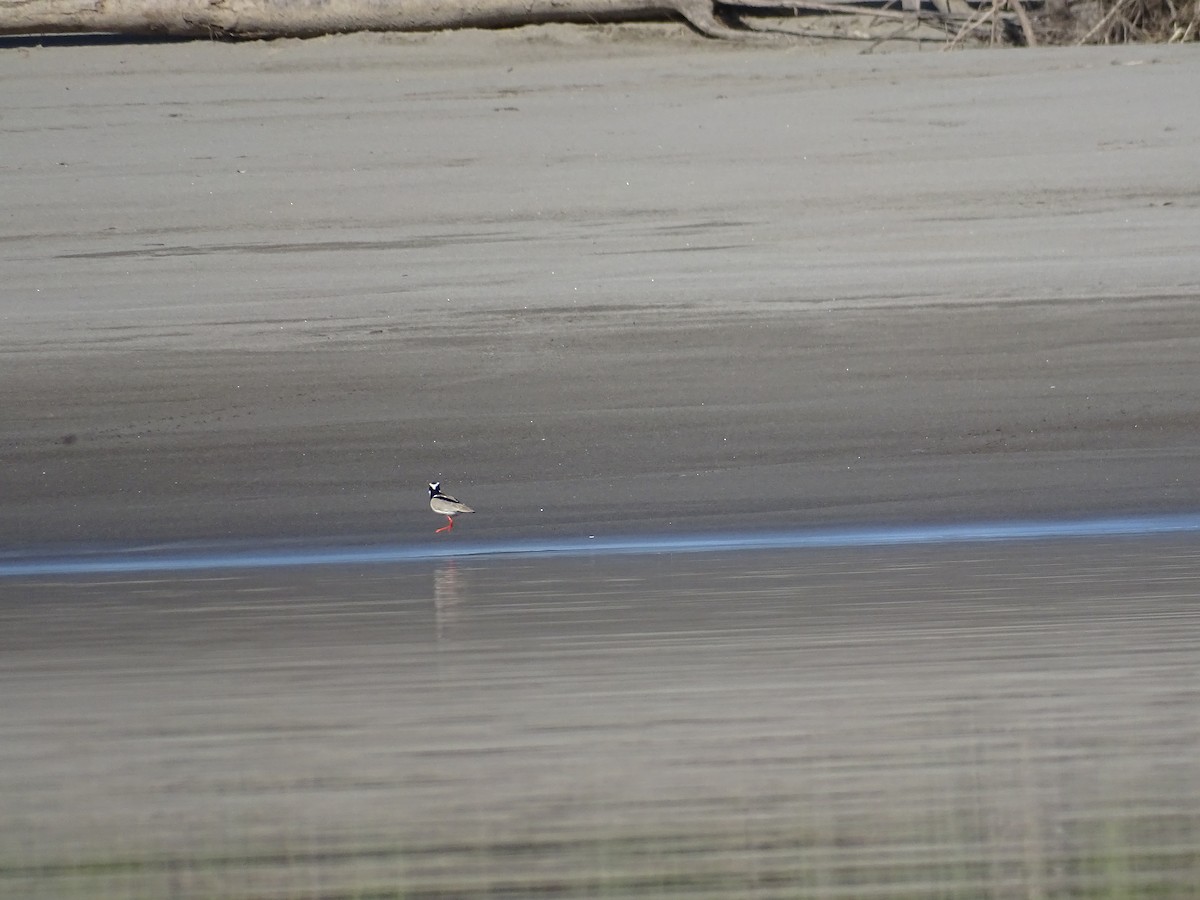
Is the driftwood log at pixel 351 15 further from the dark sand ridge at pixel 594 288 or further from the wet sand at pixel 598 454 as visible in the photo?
the dark sand ridge at pixel 594 288

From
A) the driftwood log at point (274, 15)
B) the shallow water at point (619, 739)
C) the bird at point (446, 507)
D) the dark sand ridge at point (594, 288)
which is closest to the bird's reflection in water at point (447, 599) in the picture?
the shallow water at point (619, 739)

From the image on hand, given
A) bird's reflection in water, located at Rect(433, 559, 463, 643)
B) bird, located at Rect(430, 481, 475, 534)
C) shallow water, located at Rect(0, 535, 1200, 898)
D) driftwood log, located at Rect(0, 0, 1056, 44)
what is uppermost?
driftwood log, located at Rect(0, 0, 1056, 44)

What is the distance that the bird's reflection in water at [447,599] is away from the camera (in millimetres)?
5695

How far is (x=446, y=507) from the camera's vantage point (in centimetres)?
809

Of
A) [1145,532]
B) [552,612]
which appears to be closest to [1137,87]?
[1145,532]

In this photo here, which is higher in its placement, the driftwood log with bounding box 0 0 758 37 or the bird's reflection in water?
the driftwood log with bounding box 0 0 758 37

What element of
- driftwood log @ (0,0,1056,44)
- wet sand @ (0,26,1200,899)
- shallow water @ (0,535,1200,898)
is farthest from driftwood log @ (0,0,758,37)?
shallow water @ (0,535,1200,898)

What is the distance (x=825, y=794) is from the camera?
11.2 feet

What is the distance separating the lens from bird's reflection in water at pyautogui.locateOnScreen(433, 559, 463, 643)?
224 inches

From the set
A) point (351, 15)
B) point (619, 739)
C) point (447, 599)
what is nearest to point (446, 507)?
point (447, 599)

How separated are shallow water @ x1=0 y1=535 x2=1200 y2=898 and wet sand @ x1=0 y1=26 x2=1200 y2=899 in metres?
0.02

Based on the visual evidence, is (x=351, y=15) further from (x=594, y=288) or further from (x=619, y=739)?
(x=619, y=739)

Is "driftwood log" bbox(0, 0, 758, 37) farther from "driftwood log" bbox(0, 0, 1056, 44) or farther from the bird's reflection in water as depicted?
the bird's reflection in water

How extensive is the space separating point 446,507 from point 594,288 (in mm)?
1866
